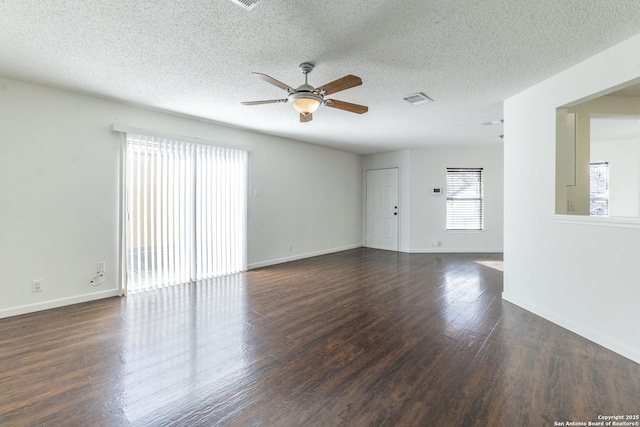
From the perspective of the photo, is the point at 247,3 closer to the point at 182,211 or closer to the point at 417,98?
the point at 417,98

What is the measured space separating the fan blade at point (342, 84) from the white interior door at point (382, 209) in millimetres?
4840

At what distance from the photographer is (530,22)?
75.5 inches

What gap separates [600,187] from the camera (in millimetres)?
6258

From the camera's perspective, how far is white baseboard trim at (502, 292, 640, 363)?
2.12 m

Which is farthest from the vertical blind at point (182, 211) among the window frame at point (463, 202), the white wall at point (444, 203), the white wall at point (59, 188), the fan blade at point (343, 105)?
the window frame at point (463, 202)

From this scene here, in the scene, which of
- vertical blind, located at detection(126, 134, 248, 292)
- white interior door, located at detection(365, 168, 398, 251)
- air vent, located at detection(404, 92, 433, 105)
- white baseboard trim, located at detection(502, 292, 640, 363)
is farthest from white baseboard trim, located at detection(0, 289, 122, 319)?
white interior door, located at detection(365, 168, 398, 251)

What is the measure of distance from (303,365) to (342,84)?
217cm

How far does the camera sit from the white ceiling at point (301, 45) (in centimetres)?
181

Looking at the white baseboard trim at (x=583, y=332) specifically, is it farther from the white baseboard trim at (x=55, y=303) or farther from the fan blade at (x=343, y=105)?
the white baseboard trim at (x=55, y=303)

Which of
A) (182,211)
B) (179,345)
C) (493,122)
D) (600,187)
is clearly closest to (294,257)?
(182,211)

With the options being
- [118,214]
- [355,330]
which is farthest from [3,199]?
[355,330]

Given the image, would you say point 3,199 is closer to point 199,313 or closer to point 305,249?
point 199,313

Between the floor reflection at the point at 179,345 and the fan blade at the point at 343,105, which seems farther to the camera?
the fan blade at the point at 343,105

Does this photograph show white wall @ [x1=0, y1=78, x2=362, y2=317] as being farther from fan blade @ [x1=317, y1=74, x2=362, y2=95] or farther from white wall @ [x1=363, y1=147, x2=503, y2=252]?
white wall @ [x1=363, y1=147, x2=503, y2=252]
